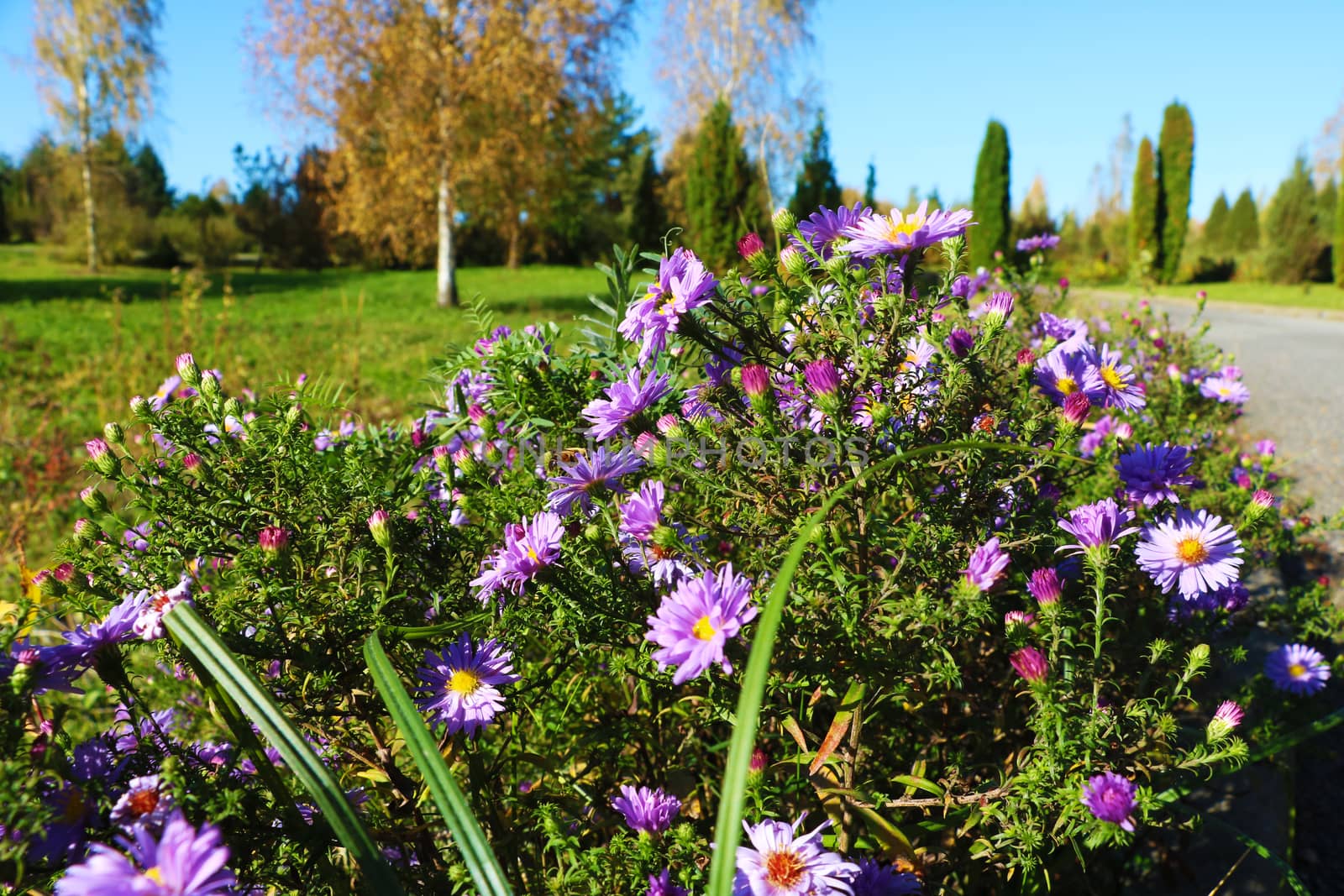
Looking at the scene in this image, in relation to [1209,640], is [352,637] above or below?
above

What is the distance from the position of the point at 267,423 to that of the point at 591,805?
727mm

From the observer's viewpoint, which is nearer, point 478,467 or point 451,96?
point 478,467

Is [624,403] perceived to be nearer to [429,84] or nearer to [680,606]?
[680,606]

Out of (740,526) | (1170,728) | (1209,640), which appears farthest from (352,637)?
(1209,640)

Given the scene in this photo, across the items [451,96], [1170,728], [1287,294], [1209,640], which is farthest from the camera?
[1287,294]

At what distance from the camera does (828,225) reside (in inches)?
44.7

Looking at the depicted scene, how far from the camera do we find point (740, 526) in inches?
41.9

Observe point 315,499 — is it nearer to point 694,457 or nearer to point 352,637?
point 352,637

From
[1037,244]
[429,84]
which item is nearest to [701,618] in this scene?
[1037,244]

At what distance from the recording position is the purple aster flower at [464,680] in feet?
3.17

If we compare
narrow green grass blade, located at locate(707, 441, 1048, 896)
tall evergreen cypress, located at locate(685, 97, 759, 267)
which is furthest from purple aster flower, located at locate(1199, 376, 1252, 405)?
tall evergreen cypress, located at locate(685, 97, 759, 267)

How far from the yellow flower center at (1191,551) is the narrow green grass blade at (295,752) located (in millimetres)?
983

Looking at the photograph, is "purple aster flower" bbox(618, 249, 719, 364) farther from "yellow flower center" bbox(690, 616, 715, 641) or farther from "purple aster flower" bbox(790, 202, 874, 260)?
"yellow flower center" bbox(690, 616, 715, 641)

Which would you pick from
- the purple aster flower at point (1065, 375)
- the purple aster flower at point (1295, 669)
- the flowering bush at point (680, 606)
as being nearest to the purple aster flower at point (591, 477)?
the flowering bush at point (680, 606)
